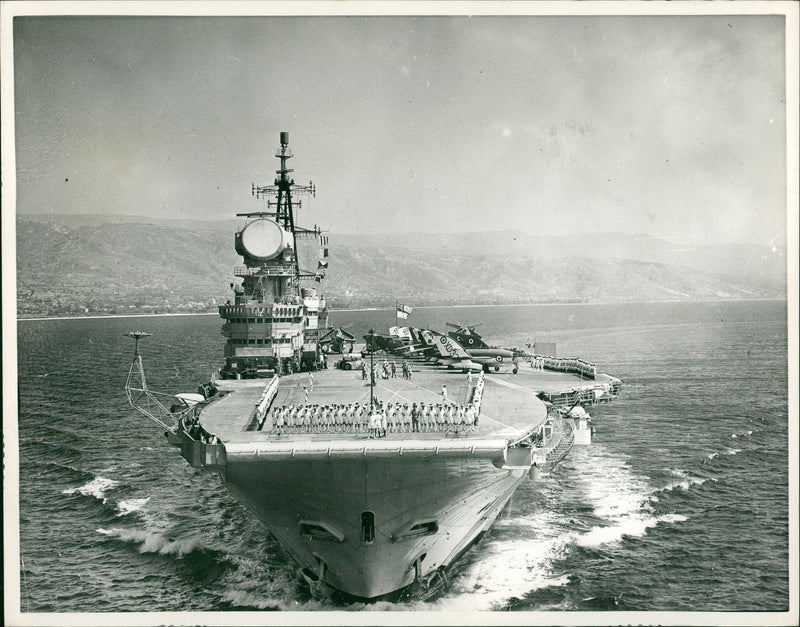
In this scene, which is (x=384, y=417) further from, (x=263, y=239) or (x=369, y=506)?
(x=263, y=239)

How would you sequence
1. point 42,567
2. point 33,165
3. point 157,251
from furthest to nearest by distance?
point 157,251, point 42,567, point 33,165

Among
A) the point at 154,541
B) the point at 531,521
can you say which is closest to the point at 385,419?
the point at 531,521

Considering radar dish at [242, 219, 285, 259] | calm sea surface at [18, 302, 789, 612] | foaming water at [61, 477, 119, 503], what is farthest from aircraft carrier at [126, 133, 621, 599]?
radar dish at [242, 219, 285, 259]

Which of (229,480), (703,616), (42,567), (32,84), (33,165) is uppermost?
(32,84)

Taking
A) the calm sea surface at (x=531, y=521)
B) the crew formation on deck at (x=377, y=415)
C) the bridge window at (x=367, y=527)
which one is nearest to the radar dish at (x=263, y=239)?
the calm sea surface at (x=531, y=521)

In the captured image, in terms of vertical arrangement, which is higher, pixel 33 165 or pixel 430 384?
pixel 33 165

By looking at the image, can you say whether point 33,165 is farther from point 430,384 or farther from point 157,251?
point 157,251

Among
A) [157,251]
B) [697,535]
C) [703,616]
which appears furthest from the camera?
[157,251]

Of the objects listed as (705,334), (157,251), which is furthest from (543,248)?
(157,251)
